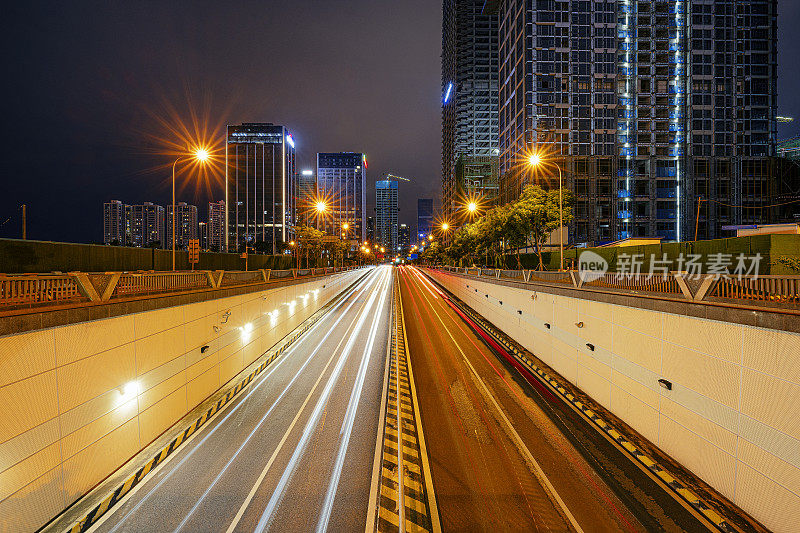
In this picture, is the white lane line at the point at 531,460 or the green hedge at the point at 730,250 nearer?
the white lane line at the point at 531,460

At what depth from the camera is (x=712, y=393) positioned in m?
7.61

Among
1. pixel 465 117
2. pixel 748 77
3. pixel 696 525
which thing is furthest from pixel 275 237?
pixel 696 525

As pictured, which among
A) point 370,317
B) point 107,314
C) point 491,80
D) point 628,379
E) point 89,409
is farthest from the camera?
point 491,80

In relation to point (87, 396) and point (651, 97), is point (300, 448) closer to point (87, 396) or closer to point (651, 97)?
point (87, 396)

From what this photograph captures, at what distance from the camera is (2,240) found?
18.1 metres

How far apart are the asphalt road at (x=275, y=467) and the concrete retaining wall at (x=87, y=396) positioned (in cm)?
113

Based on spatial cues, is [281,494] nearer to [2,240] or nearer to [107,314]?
[107,314]

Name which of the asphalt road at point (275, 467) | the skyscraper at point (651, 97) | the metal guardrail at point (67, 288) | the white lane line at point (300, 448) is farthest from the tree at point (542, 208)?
the skyscraper at point (651, 97)

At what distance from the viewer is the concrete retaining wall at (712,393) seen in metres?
6.24

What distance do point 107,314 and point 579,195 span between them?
77.8 metres

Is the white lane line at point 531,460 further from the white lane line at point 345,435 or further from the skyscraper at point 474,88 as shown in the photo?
the skyscraper at point 474,88

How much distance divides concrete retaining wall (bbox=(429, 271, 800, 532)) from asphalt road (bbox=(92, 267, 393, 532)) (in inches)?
306

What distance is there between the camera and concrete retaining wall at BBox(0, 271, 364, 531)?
606 centimetres

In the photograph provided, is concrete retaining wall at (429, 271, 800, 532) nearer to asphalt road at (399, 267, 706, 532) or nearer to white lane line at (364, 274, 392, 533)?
asphalt road at (399, 267, 706, 532)
